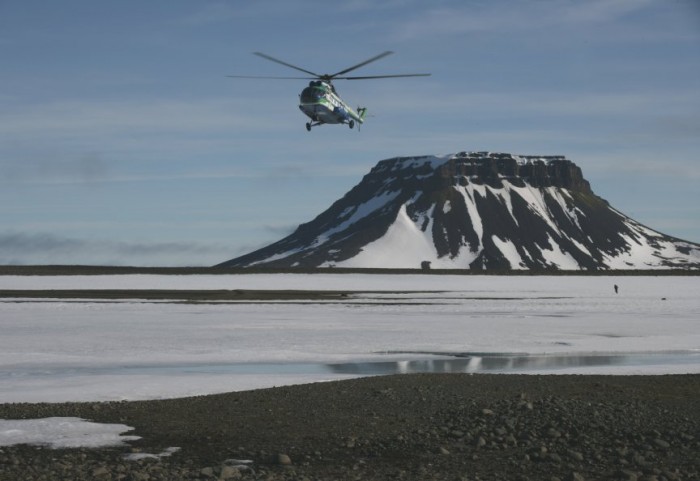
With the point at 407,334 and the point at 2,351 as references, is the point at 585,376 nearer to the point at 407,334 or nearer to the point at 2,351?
the point at 407,334

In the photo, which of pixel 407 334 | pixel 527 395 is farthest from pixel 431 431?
pixel 407 334

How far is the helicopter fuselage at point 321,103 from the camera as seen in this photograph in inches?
2432

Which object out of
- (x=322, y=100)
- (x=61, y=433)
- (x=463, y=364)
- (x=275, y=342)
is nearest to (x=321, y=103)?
(x=322, y=100)

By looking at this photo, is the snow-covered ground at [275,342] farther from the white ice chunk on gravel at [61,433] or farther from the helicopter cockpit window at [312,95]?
the helicopter cockpit window at [312,95]

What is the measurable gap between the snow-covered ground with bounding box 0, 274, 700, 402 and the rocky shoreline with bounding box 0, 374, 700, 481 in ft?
10.7

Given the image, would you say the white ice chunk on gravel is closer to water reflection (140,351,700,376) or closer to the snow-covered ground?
the snow-covered ground

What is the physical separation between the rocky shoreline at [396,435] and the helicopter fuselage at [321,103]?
39.9 m

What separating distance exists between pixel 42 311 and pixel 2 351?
24236 mm

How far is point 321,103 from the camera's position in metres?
61.8

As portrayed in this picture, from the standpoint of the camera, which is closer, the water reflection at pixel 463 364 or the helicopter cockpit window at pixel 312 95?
the water reflection at pixel 463 364

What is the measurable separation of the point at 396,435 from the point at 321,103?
45811 mm

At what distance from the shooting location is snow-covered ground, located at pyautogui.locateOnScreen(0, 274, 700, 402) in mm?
26281

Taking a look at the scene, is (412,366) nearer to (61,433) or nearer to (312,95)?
(61,433)

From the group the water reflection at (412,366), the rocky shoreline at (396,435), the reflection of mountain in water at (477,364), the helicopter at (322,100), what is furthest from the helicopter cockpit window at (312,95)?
the rocky shoreline at (396,435)
